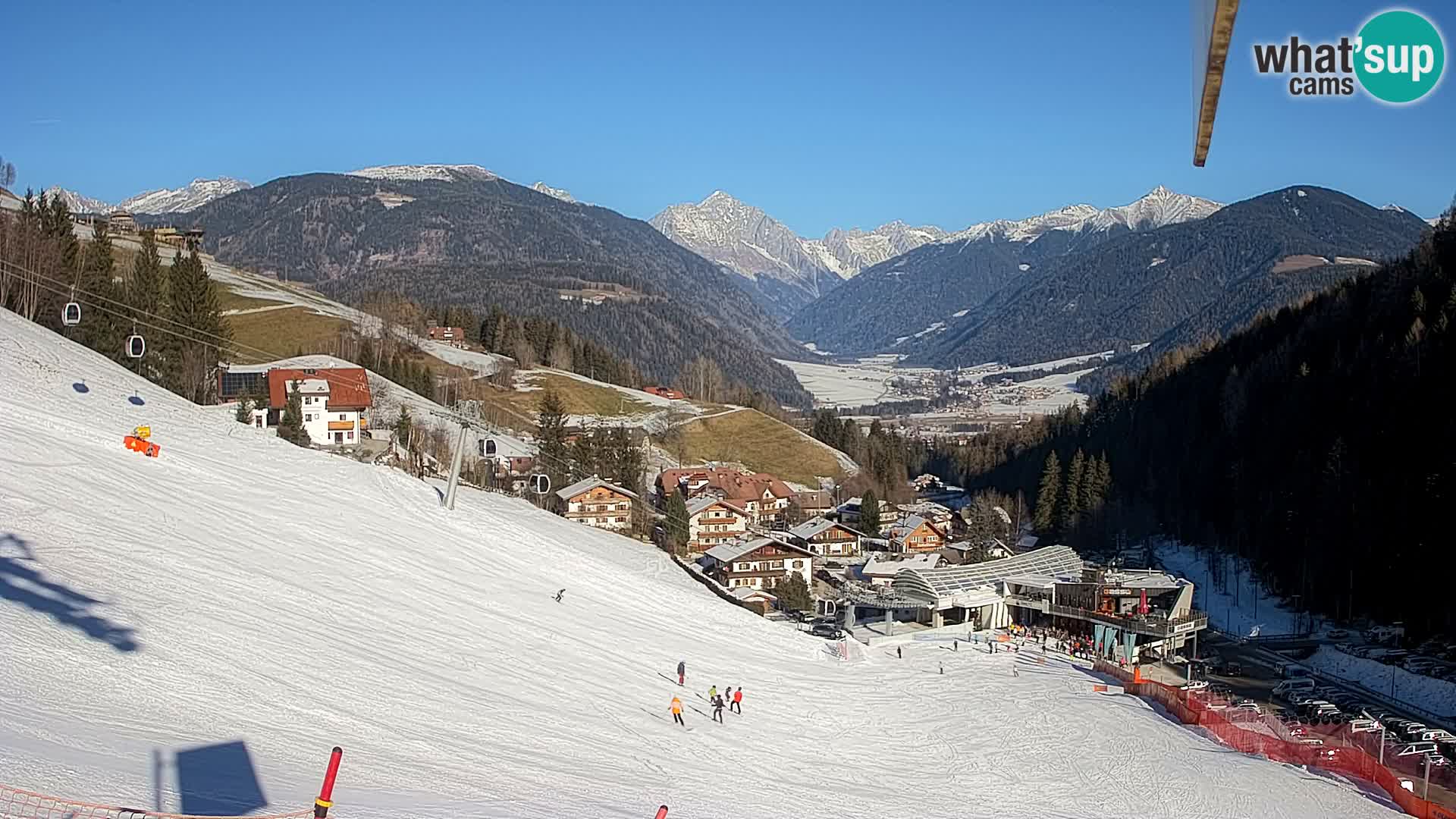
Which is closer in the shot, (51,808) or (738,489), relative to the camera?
(51,808)

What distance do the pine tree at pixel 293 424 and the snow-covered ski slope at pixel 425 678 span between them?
13.8 metres

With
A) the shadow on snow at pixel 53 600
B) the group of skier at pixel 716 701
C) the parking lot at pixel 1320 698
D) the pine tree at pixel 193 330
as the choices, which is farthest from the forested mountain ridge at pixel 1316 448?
the pine tree at pixel 193 330

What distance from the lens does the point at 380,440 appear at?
69250 mm

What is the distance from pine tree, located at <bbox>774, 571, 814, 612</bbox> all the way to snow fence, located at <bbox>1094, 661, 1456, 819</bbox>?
25569 mm

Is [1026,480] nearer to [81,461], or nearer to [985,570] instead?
→ [985,570]

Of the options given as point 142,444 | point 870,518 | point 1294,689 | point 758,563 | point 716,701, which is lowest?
point 758,563

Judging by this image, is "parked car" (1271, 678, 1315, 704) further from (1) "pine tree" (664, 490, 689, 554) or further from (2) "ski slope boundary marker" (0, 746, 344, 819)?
(2) "ski slope boundary marker" (0, 746, 344, 819)

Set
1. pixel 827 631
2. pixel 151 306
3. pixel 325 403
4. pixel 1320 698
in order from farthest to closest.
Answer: pixel 325 403
pixel 151 306
pixel 827 631
pixel 1320 698

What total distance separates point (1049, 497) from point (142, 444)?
73.4m

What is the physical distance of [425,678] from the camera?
21.3 metres

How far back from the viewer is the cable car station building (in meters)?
50.2

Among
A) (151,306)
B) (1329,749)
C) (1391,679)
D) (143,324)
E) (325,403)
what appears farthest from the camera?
(325,403)

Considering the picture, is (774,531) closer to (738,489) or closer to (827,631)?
(738,489)

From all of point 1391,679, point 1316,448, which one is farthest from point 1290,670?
point 1316,448
